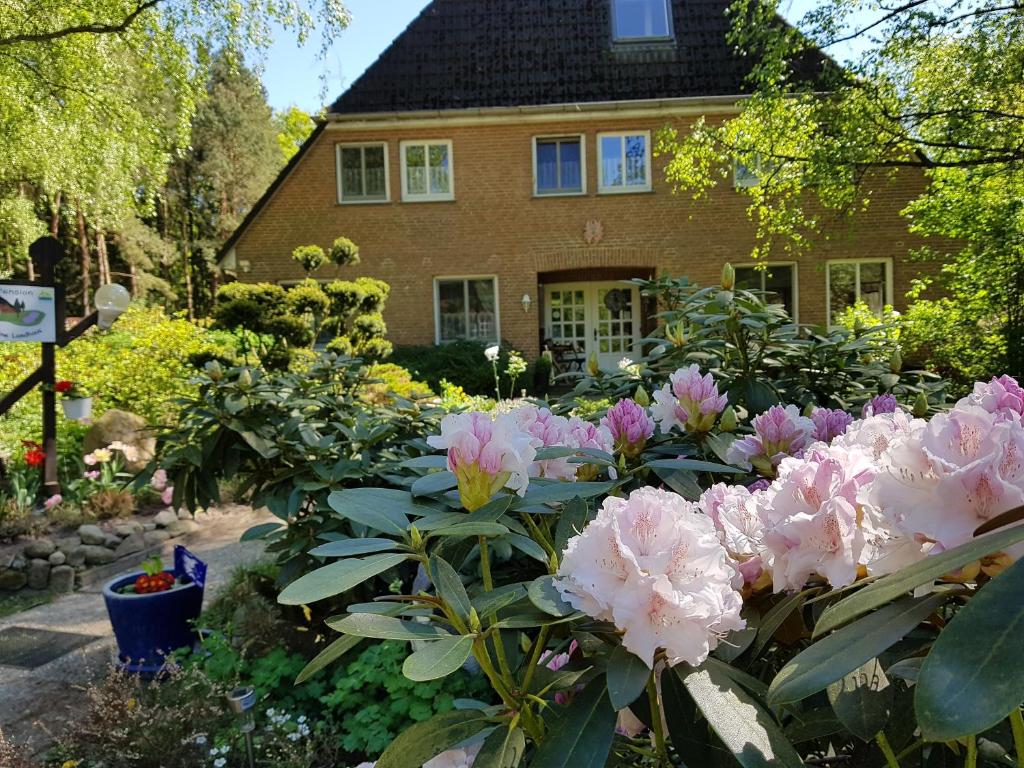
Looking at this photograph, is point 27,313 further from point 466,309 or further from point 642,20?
point 642,20

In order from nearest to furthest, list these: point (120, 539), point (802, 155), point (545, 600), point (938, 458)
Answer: point (938, 458) < point (545, 600) < point (120, 539) < point (802, 155)

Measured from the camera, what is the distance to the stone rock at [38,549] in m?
5.11

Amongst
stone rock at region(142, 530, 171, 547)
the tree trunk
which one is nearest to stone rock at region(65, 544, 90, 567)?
stone rock at region(142, 530, 171, 547)

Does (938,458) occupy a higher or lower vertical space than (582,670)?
higher

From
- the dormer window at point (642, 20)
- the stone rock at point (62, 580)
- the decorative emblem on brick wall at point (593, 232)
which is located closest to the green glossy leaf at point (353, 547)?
the stone rock at point (62, 580)

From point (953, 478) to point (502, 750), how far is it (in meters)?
0.50

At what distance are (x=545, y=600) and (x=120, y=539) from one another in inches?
235

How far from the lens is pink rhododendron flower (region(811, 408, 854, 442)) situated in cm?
140

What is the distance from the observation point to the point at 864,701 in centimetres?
64

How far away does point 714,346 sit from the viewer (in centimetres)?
231

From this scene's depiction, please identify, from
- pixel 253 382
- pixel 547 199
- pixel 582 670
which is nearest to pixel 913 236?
pixel 547 199

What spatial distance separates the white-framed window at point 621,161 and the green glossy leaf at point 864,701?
544 inches

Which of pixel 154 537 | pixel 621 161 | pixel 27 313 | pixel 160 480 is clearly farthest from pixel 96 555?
pixel 621 161

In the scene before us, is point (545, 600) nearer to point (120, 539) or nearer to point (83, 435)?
point (120, 539)
